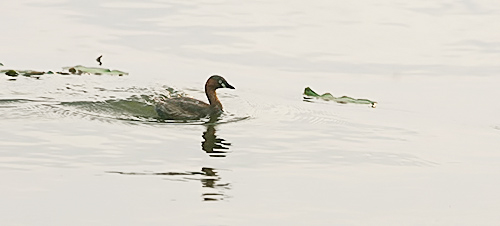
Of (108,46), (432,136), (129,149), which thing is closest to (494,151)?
(432,136)

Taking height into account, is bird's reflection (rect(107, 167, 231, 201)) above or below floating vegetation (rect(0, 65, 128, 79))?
below

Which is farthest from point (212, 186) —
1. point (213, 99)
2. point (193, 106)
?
point (213, 99)

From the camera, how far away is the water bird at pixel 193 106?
16203mm

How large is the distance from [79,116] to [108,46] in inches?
221

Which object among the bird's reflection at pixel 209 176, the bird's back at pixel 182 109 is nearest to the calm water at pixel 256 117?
the bird's reflection at pixel 209 176

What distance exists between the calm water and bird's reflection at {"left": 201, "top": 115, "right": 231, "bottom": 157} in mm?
38

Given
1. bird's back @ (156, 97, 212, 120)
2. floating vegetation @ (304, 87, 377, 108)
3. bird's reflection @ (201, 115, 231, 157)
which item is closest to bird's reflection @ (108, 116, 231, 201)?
bird's reflection @ (201, 115, 231, 157)

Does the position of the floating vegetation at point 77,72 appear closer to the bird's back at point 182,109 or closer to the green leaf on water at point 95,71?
the green leaf on water at point 95,71

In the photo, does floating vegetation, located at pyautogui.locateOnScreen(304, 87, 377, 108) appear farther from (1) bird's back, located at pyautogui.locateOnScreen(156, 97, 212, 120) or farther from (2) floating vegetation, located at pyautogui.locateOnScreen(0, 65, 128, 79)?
(2) floating vegetation, located at pyautogui.locateOnScreen(0, 65, 128, 79)

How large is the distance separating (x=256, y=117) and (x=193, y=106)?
952mm

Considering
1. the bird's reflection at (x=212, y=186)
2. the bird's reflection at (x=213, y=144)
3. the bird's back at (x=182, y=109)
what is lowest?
the bird's reflection at (x=212, y=186)

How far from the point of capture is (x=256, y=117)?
1631cm

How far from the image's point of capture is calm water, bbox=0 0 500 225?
436 inches

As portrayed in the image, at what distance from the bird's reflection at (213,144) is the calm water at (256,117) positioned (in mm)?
38
